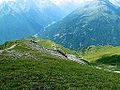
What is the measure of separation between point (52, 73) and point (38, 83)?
1377cm

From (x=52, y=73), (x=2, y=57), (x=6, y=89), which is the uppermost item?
(x=2, y=57)

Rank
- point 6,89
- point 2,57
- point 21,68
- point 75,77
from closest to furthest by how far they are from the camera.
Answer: point 6,89 < point 75,77 < point 21,68 < point 2,57

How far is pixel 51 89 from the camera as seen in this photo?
227 ft

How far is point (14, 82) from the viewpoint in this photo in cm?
7525

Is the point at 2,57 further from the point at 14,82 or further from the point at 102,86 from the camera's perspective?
the point at 102,86

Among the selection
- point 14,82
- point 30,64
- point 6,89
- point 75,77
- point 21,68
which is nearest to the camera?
point 6,89

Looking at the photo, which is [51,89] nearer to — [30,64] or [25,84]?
[25,84]

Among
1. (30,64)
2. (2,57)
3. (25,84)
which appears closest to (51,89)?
(25,84)

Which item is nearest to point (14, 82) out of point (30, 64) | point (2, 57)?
point (30, 64)

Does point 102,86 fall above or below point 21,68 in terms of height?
below

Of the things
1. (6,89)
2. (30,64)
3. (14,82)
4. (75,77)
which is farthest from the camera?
(30,64)

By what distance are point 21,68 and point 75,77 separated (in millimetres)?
16851

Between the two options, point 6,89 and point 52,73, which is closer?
point 6,89

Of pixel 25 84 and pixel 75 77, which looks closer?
pixel 25 84
